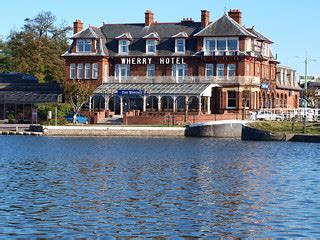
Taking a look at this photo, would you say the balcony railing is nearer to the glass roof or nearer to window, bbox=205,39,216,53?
the glass roof

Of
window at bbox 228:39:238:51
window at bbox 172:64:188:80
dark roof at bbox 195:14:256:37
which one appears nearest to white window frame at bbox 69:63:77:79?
window at bbox 172:64:188:80

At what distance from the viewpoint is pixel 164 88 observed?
280 ft

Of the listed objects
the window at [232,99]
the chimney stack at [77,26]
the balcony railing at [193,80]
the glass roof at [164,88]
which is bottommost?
the window at [232,99]

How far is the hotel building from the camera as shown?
85.2 meters

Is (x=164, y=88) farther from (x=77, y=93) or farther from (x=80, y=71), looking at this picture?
(x=80, y=71)

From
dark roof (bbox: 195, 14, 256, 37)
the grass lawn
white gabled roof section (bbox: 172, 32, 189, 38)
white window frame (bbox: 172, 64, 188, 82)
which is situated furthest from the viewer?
white gabled roof section (bbox: 172, 32, 189, 38)

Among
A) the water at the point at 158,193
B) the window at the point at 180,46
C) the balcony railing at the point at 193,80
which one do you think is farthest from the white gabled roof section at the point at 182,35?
the water at the point at 158,193

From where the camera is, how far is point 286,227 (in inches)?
939

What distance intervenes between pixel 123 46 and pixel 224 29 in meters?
12.4

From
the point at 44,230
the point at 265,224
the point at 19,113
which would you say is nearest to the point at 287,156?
the point at 265,224

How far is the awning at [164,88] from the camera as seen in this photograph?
3278 inches

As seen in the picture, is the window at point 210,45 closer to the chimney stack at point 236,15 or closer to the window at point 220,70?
the window at point 220,70

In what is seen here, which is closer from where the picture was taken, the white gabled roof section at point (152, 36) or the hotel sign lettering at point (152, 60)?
the hotel sign lettering at point (152, 60)

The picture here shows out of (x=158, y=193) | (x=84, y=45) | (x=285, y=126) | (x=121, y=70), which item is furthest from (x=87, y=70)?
(x=158, y=193)
